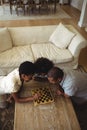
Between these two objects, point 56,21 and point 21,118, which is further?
point 56,21

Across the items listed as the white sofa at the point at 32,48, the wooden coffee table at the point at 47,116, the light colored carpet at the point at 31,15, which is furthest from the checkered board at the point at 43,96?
the light colored carpet at the point at 31,15

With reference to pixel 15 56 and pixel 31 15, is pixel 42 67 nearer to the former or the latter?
pixel 15 56

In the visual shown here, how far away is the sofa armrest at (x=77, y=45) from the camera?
261cm

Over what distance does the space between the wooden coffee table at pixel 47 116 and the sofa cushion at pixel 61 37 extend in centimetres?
130

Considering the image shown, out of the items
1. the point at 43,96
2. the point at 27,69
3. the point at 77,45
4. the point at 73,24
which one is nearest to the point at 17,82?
the point at 27,69

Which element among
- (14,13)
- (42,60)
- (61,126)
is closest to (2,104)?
(42,60)

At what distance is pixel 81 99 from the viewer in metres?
2.10

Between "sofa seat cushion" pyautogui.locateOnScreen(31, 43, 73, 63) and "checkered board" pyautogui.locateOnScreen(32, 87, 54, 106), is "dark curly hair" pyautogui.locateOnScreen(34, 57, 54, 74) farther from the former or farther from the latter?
"sofa seat cushion" pyautogui.locateOnScreen(31, 43, 73, 63)

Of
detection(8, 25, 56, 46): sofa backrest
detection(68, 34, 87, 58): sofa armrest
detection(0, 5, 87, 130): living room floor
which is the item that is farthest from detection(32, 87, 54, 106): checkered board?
detection(8, 25, 56, 46): sofa backrest

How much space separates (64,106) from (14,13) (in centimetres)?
561

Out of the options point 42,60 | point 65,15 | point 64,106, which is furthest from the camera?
point 65,15

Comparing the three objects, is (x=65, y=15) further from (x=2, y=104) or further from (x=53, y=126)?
(x=53, y=126)

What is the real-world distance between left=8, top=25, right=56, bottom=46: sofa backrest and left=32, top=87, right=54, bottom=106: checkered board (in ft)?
4.32

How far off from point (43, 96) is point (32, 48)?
1278 mm
